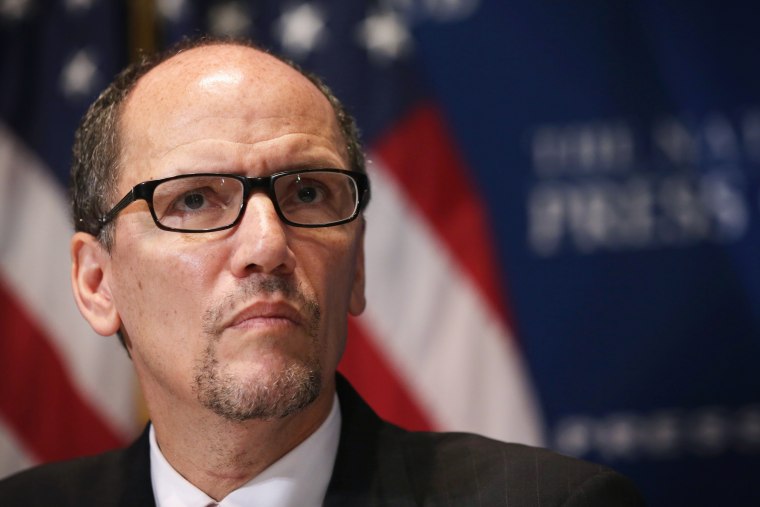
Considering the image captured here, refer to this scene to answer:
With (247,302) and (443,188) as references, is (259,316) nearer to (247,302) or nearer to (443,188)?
(247,302)

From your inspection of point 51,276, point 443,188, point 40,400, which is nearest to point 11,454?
point 40,400

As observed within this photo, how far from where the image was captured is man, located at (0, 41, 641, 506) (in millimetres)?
1474

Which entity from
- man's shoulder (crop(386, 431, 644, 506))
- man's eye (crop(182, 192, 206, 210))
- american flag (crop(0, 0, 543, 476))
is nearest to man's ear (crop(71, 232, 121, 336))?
man's eye (crop(182, 192, 206, 210))

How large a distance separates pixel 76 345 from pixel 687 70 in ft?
7.10

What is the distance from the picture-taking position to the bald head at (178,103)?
160cm

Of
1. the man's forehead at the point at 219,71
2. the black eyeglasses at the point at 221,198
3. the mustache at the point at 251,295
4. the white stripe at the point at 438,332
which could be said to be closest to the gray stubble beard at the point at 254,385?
the mustache at the point at 251,295

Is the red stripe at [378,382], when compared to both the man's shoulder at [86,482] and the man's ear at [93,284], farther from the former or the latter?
the man's ear at [93,284]

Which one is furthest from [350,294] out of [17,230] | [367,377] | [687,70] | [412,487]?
[17,230]

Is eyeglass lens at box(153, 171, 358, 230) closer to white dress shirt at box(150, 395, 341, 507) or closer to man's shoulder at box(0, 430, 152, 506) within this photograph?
white dress shirt at box(150, 395, 341, 507)

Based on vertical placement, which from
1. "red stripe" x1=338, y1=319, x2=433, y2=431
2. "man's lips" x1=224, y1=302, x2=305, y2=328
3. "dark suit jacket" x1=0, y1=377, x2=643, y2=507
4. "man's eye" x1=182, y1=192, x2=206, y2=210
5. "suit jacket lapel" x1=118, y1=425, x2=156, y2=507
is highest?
"man's eye" x1=182, y1=192, x2=206, y2=210

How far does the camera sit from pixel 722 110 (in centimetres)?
276

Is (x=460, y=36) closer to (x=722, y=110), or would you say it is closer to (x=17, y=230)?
(x=722, y=110)

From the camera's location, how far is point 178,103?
1604mm

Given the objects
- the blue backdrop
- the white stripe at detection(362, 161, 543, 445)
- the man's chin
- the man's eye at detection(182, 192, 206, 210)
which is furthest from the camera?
the white stripe at detection(362, 161, 543, 445)
